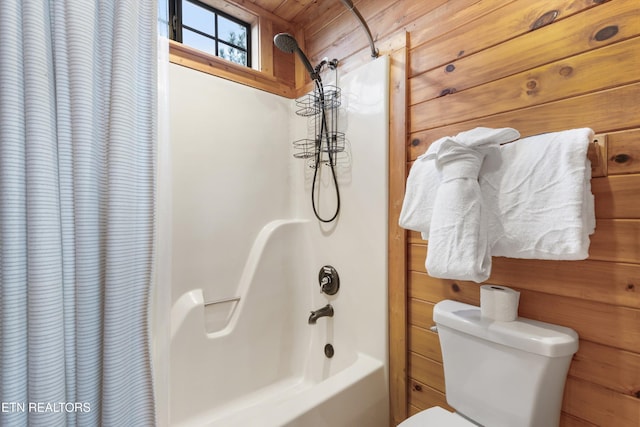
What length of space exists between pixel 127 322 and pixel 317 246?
119 cm

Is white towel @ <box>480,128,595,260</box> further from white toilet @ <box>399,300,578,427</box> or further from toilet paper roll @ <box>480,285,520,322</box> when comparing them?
white toilet @ <box>399,300,578,427</box>

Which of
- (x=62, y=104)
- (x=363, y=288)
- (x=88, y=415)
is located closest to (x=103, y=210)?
(x=62, y=104)

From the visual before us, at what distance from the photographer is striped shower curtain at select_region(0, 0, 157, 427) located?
2.08ft

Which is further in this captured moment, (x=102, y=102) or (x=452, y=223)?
(x=452, y=223)

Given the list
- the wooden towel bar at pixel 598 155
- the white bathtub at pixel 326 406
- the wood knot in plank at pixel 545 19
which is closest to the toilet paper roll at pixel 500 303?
the wooden towel bar at pixel 598 155

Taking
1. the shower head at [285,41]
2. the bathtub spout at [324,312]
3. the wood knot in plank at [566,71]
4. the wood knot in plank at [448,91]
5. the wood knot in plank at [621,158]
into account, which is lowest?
the bathtub spout at [324,312]

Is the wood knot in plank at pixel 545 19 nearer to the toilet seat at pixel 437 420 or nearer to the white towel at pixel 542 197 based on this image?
the white towel at pixel 542 197

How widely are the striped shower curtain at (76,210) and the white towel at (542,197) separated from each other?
1046mm

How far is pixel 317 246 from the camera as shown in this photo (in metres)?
1.85

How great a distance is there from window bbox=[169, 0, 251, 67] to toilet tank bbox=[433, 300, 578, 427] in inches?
76.5

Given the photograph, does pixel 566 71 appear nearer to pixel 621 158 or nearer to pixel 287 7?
pixel 621 158

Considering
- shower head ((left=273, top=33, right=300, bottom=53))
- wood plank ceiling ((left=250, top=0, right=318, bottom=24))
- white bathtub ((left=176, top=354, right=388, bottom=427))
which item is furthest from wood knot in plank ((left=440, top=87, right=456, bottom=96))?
white bathtub ((left=176, top=354, right=388, bottom=427))

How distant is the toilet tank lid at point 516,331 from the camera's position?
0.86m

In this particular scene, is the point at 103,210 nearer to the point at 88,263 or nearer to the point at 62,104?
the point at 88,263
